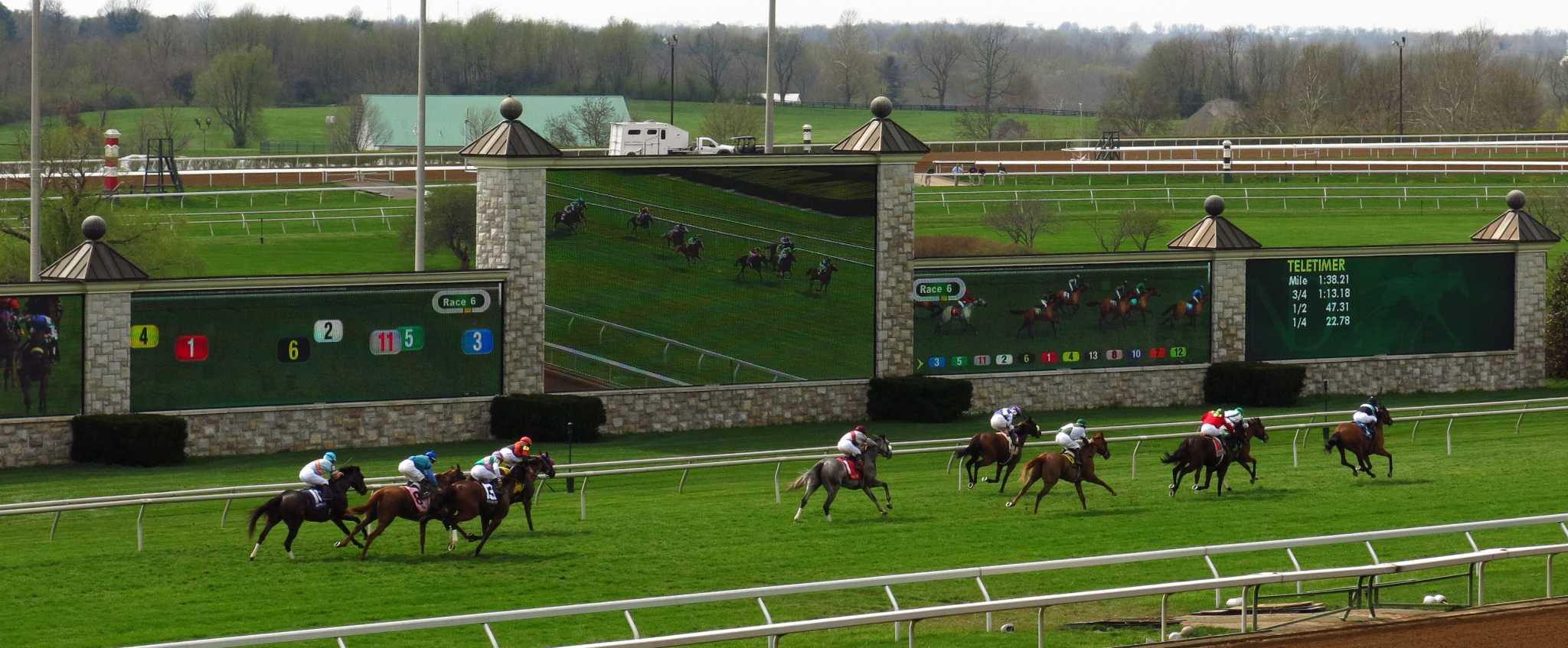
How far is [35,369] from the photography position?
83.0 feet

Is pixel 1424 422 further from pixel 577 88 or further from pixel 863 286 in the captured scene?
pixel 577 88

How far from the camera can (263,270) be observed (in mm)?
48656

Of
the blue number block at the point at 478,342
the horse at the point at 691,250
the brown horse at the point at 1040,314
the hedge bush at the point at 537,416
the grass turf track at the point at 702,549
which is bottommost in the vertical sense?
the grass turf track at the point at 702,549

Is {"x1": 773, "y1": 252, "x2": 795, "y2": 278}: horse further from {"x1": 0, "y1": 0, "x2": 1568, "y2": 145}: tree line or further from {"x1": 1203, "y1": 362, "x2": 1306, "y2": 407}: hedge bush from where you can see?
{"x1": 0, "y1": 0, "x2": 1568, "y2": 145}: tree line

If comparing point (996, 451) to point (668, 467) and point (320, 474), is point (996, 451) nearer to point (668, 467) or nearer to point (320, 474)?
point (668, 467)

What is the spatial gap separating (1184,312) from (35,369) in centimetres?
1767

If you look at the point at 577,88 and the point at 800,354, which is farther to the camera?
the point at 577,88

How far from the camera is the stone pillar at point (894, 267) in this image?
3023 centimetres

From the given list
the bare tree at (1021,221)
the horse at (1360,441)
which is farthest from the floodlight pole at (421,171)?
the bare tree at (1021,221)

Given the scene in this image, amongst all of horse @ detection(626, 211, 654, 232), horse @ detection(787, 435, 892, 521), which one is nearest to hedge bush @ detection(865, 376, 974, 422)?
horse @ detection(626, 211, 654, 232)

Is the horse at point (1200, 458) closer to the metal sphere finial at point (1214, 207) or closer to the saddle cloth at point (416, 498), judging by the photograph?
the saddle cloth at point (416, 498)

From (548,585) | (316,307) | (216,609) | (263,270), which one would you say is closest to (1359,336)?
(316,307)

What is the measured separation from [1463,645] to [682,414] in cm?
1544

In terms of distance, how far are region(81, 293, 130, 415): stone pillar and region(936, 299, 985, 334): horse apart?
12081 millimetres
